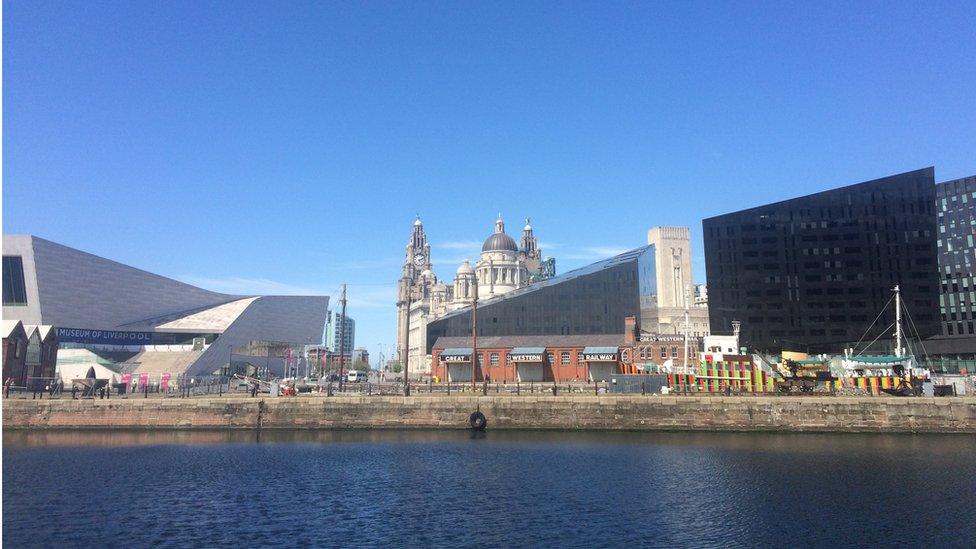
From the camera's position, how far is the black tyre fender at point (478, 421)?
53000 mm

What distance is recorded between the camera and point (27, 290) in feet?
337

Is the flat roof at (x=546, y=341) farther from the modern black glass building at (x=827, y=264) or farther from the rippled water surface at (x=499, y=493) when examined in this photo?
the rippled water surface at (x=499, y=493)

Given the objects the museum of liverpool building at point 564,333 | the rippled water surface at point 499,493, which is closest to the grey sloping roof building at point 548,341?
the museum of liverpool building at point 564,333

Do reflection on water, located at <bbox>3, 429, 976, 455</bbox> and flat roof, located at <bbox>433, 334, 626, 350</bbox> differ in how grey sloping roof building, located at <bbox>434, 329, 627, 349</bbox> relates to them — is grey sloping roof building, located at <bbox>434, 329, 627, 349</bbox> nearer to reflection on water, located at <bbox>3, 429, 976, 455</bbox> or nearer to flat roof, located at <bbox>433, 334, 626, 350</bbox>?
flat roof, located at <bbox>433, 334, 626, 350</bbox>

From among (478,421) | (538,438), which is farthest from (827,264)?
(478,421)

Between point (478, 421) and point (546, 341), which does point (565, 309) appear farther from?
point (478, 421)

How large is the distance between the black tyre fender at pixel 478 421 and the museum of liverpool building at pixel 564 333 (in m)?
32.1

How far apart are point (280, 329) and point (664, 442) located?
101 meters

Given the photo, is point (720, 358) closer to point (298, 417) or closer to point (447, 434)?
point (447, 434)

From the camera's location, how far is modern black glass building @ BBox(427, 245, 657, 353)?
99812 millimetres

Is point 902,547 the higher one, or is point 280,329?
point 280,329

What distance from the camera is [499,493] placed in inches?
1211

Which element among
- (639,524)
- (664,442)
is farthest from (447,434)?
(639,524)

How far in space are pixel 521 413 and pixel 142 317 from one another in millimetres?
94295
